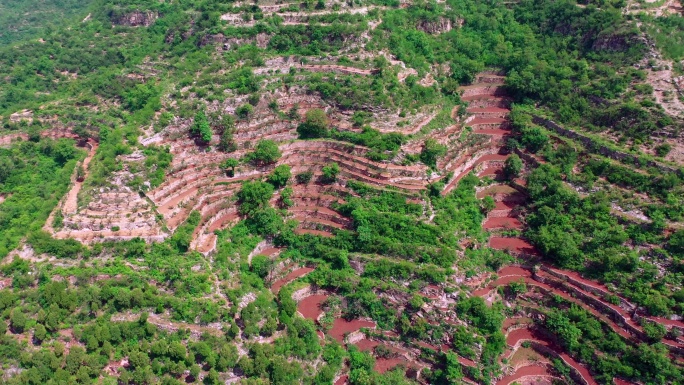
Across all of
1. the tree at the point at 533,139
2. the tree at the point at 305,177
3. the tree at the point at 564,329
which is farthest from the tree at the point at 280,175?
the tree at the point at 564,329

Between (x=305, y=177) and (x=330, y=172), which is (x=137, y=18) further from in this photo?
(x=330, y=172)

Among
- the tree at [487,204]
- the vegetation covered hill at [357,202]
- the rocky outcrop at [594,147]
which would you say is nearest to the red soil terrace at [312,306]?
the vegetation covered hill at [357,202]

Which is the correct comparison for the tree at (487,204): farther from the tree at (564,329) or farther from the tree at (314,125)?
the tree at (314,125)

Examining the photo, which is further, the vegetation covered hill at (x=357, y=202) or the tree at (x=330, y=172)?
the tree at (x=330, y=172)

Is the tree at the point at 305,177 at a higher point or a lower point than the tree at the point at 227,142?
lower

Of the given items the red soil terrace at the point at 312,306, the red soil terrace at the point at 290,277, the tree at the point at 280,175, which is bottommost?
the red soil terrace at the point at 312,306

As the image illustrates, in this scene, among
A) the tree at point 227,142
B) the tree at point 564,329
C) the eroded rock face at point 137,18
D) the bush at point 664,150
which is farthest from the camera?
the eroded rock face at point 137,18

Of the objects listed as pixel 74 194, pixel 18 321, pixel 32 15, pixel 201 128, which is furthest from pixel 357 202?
pixel 32 15

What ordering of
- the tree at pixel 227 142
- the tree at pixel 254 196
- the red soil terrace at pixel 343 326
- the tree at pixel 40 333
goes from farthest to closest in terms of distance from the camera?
1. the tree at pixel 227 142
2. the tree at pixel 254 196
3. the red soil terrace at pixel 343 326
4. the tree at pixel 40 333
